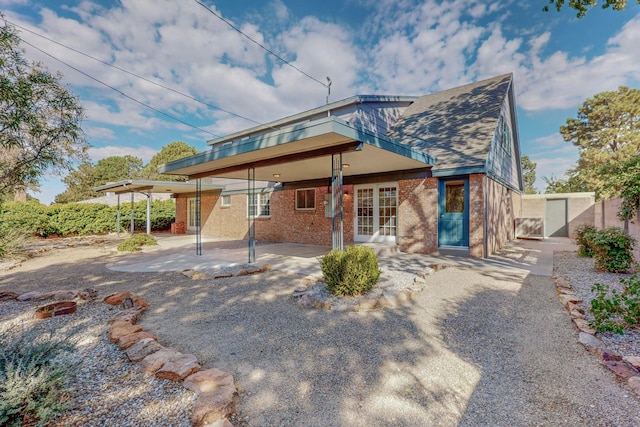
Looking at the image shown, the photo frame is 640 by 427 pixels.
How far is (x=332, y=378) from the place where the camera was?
2383mm

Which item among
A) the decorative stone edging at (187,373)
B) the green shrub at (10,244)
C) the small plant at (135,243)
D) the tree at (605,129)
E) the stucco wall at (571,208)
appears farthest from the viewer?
the tree at (605,129)

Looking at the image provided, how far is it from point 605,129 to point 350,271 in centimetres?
2252

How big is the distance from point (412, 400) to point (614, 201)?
36.3 ft

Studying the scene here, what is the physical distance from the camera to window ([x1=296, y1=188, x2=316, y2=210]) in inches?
441

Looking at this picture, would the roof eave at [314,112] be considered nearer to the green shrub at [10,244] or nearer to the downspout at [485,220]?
the downspout at [485,220]

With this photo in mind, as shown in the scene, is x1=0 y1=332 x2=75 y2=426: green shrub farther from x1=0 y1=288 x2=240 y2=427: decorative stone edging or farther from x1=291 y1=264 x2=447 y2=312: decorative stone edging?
x1=291 y1=264 x2=447 y2=312: decorative stone edging

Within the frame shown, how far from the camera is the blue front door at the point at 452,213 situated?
809cm

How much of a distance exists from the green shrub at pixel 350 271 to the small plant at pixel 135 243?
8.64 metres

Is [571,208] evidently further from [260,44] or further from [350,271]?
[260,44]

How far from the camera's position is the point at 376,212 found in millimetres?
9539

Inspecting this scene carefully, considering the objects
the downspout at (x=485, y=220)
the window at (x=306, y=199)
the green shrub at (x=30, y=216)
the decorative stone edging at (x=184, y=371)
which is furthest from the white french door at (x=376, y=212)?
the green shrub at (x=30, y=216)

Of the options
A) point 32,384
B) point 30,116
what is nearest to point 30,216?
point 30,116

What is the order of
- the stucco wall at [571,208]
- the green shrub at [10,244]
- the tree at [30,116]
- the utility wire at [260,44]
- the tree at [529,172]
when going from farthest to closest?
the tree at [529,172], the stucco wall at [571,208], the green shrub at [10,244], the utility wire at [260,44], the tree at [30,116]

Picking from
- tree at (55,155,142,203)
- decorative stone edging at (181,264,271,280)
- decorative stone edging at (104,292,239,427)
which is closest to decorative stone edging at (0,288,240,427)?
decorative stone edging at (104,292,239,427)
